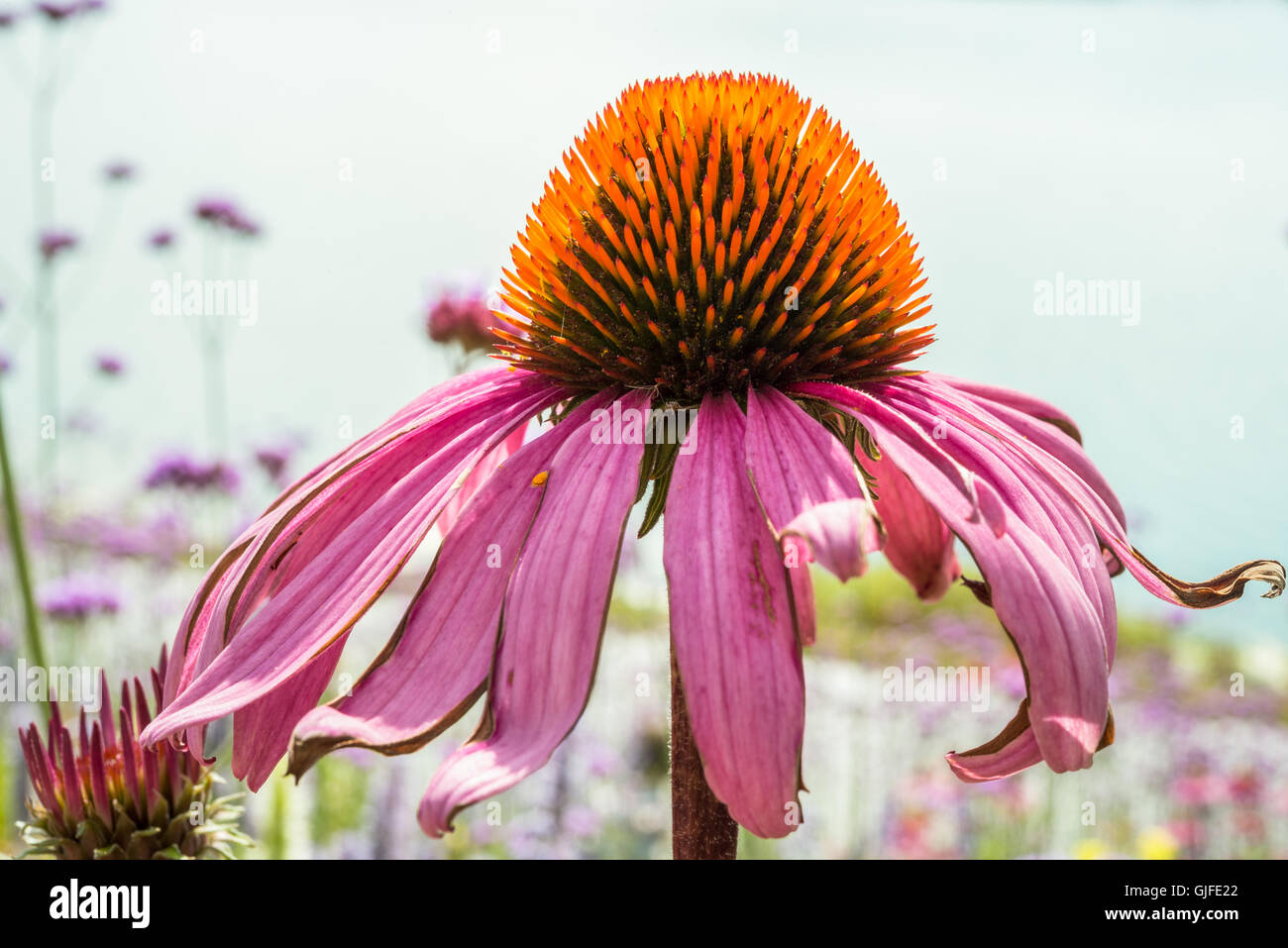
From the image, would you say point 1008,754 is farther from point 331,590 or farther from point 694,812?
point 331,590

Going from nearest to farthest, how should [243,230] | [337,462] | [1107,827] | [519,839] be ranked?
[337,462]
[519,839]
[243,230]
[1107,827]

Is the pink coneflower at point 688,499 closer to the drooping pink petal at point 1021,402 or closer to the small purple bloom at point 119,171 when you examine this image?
the drooping pink petal at point 1021,402

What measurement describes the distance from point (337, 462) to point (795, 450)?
Answer: 61 cm

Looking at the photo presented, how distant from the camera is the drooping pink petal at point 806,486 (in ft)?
3.01

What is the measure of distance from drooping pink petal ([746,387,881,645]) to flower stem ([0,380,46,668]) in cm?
130

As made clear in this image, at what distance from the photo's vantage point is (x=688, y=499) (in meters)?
1.06

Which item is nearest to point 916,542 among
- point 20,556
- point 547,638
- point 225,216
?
point 547,638

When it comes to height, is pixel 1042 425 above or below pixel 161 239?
below

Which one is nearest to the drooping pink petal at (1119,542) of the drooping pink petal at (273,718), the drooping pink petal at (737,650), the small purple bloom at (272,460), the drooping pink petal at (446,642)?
the drooping pink petal at (737,650)

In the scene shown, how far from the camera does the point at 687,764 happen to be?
3.68 feet

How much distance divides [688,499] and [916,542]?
2.21 ft
